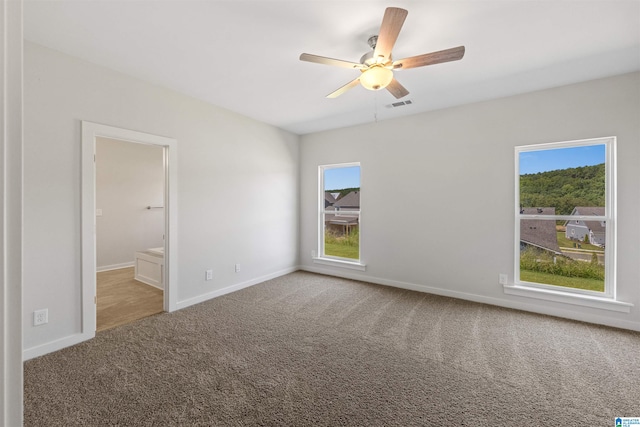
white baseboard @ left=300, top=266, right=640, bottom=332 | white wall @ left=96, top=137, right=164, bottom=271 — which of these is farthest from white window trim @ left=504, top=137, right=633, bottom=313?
white wall @ left=96, top=137, right=164, bottom=271

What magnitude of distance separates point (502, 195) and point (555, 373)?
2.00 m

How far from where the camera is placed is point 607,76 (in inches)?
111

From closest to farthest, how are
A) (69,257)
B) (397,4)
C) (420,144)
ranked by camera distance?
(397,4), (69,257), (420,144)

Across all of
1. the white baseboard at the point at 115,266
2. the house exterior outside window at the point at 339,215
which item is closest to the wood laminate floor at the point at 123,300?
the white baseboard at the point at 115,266

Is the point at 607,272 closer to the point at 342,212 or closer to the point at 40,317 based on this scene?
the point at 342,212

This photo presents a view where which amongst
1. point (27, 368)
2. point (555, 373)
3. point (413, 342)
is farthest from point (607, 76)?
point (27, 368)

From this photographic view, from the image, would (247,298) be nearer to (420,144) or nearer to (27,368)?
(27,368)

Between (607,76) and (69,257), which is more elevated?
(607,76)

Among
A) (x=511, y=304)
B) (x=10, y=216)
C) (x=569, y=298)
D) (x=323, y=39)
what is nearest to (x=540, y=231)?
(x=569, y=298)

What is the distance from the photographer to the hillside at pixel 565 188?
9.81 ft

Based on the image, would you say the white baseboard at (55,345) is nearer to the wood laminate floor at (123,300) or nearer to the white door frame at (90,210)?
the white door frame at (90,210)

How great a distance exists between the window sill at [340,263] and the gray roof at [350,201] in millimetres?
955

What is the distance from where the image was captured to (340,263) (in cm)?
470

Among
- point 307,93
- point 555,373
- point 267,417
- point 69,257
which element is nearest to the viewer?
point 267,417
